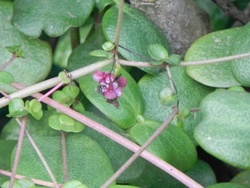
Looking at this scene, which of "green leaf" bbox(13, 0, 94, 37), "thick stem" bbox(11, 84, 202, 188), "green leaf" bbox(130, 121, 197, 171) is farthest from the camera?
"green leaf" bbox(13, 0, 94, 37)

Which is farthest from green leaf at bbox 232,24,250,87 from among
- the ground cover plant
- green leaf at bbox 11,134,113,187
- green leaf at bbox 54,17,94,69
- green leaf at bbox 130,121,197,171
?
green leaf at bbox 54,17,94,69

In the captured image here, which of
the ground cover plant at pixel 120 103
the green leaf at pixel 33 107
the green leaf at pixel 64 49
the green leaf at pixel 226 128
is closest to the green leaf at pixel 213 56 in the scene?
the ground cover plant at pixel 120 103

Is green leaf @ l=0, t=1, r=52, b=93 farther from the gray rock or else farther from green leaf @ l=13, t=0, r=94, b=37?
the gray rock

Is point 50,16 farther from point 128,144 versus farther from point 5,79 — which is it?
point 128,144

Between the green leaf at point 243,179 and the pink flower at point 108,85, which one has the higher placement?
the pink flower at point 108,85

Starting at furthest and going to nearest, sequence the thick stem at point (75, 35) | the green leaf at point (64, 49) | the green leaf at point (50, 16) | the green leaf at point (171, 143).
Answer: the green leaf at point (64, 49)
the thick stem at point (75, 35)
the green leaf at point (50, 16)
the green leaf at point (171, 143)

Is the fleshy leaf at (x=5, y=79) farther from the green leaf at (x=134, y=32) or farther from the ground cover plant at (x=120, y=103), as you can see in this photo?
the green leaf at (x=134, y=32)

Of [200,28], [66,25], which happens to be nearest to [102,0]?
[66,25]
